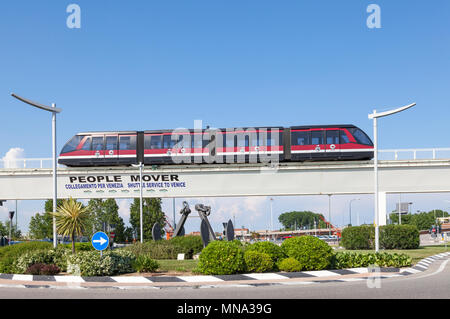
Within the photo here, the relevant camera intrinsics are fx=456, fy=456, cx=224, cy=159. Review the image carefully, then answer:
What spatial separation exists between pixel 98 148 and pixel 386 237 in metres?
21.2

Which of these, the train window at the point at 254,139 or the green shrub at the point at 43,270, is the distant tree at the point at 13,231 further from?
the green shrub at the point at 43,270

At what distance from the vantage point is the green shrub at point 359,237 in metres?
29.5

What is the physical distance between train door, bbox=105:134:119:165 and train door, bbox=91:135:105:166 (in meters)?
0.29

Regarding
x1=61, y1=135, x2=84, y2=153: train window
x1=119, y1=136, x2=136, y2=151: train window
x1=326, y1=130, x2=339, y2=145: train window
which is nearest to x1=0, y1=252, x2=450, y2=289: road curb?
x1=326, y1=130, x2=339, y2=145: train window

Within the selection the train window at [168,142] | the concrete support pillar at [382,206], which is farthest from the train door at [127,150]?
the concrete support pillar at [382,206]

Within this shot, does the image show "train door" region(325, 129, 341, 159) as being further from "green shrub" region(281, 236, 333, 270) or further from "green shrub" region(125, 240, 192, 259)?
"green shrub" region(281, 236, 333, 270)

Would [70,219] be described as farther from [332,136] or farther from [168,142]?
[332,136]

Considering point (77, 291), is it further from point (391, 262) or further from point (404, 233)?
point (404, 233)

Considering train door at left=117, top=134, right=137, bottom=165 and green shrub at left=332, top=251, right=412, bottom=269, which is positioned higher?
train door at left=117, top=134, right=137, bottom=165

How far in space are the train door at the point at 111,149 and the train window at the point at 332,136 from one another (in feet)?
51.3

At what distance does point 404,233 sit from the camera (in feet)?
95.6

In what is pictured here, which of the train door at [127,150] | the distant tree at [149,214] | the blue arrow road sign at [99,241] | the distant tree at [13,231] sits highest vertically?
the train door at [127,150]

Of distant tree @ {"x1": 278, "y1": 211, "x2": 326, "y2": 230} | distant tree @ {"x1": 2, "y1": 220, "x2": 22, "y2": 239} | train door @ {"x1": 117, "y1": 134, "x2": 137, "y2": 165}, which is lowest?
distant tree @ {"x1": 278, "y1": 211, "x2": 326, "y2": 230}

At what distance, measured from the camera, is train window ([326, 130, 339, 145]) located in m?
32.7
